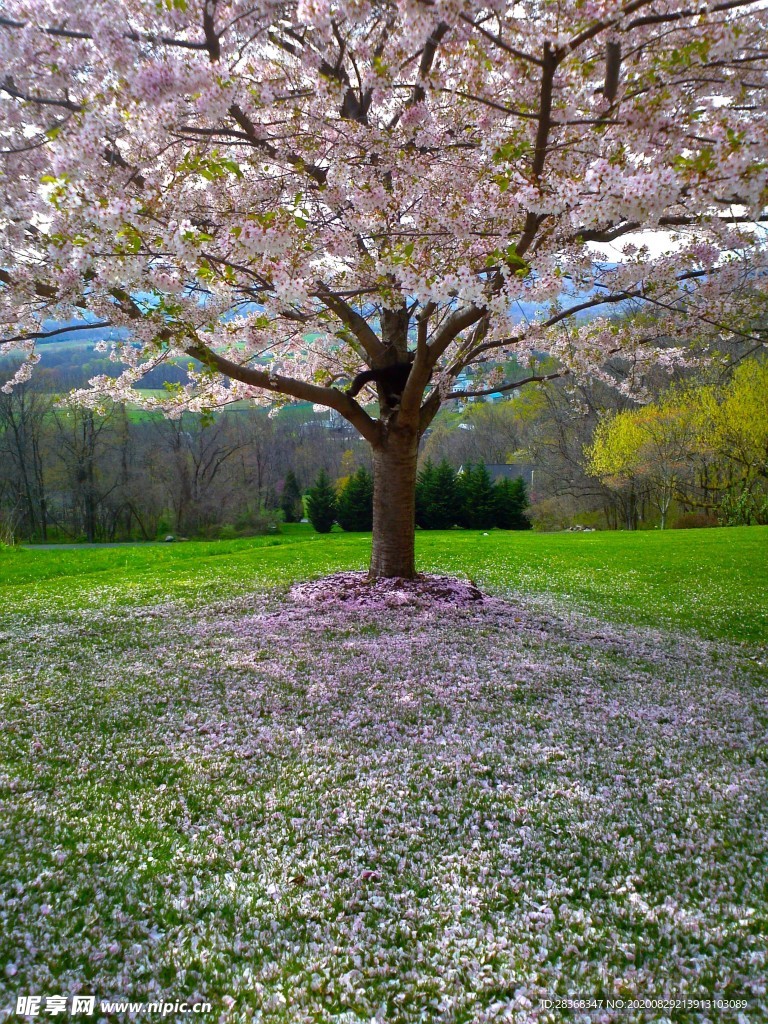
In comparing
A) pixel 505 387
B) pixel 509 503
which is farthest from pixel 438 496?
pixel 505 387

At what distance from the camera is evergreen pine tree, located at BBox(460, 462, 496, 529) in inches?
1494

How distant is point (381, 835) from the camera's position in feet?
11.5

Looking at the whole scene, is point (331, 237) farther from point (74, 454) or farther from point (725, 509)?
point (74, 454)

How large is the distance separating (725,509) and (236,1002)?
37.0 m

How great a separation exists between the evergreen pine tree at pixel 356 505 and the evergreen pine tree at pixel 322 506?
1.89ft

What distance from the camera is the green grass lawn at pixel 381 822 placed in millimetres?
2480

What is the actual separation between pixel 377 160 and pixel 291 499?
43.5m

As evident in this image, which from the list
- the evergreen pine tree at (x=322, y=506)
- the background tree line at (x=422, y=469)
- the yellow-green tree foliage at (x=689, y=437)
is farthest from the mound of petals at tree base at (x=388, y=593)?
the evergreen pine tree at (x=322, y=506)

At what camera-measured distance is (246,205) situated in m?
7.38

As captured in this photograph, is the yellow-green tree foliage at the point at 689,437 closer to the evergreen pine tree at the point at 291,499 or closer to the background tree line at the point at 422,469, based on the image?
the background tree line at the point at 422,469

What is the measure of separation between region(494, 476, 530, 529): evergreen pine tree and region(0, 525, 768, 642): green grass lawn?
644 inches

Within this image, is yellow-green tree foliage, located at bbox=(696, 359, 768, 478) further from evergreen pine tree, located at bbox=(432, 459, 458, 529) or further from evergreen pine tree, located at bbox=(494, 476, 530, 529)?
evergreen pine tree, located at bbox=(432, 459, 458, 529)

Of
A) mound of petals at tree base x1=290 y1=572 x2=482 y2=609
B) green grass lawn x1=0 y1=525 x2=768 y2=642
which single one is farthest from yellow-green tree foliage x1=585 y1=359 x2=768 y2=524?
mound of petals at tree base x1=290 y1=572 x2=482 y2=609

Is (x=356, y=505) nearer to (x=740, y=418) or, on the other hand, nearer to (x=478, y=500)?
(x=478, y=500)
